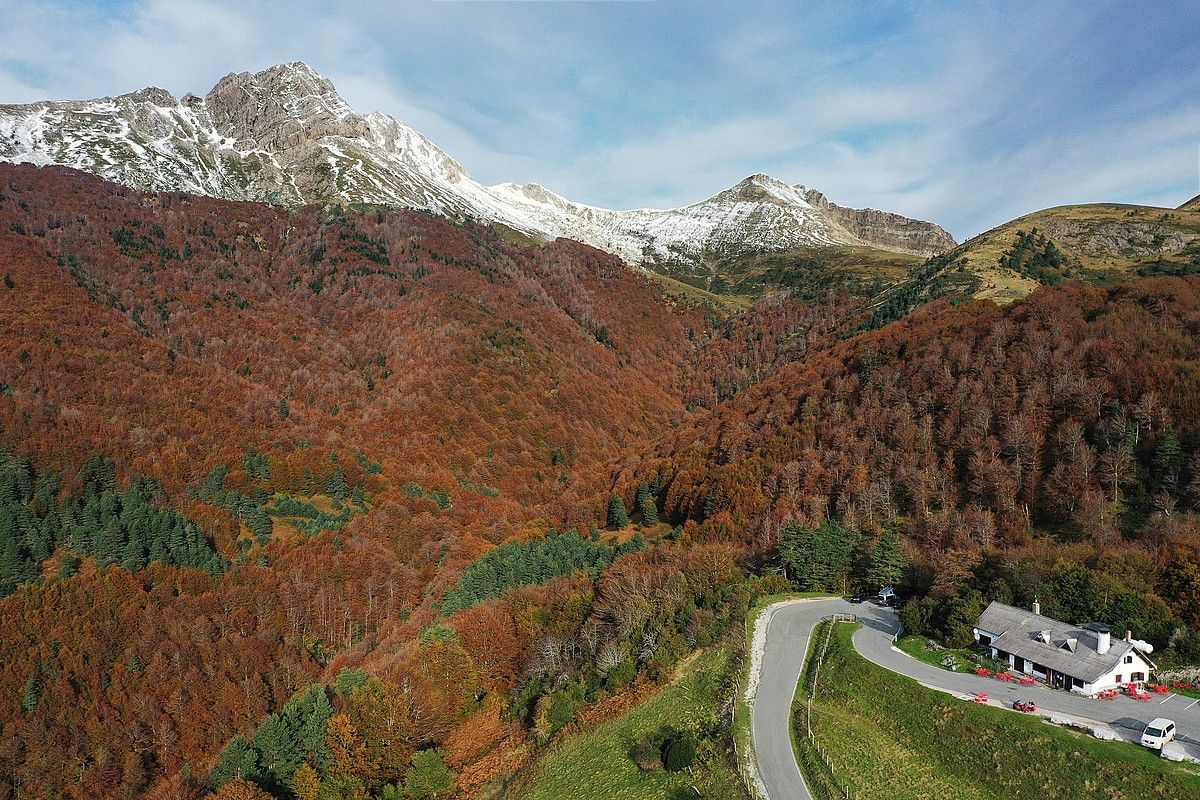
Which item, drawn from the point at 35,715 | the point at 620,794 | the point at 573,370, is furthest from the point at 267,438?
the point at 620,794

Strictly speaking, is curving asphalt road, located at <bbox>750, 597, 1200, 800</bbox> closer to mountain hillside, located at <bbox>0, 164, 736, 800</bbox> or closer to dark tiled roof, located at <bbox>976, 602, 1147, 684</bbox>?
dark tiled roof, located at <bbox>976, 602, 1147, 684</bbox>

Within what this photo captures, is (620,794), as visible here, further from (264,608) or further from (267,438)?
(267,438)

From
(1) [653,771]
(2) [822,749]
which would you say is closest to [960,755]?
(2) [822,749]

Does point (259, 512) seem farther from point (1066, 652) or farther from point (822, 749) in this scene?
point (1066, 652)

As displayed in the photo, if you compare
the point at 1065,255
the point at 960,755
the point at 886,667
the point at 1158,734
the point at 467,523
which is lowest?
the point at 467,523

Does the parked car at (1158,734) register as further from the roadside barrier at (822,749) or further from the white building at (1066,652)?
the roadside barrier at (822,749)

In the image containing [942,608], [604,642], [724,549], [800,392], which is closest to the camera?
[942,608]
